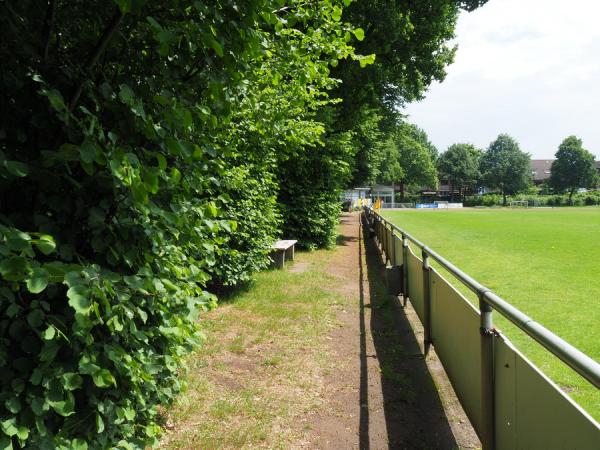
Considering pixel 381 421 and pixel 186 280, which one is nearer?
pixel 186 280

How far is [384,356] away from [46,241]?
4.56 meters

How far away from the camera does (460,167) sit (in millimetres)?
105312

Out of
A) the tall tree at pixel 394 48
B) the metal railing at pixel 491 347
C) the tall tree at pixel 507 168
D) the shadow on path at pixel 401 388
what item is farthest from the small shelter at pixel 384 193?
the metal railing at pixel 491 347

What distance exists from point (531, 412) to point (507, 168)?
104642mm

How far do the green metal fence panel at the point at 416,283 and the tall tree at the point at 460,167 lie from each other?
344ft

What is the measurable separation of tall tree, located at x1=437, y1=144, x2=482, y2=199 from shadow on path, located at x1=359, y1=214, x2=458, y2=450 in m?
104

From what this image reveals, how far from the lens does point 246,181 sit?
25.2ft

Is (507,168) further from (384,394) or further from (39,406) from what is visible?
(39,406)

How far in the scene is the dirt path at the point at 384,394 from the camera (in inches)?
147

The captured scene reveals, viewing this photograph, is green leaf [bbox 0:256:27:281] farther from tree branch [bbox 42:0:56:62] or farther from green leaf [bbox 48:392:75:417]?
tree branch [bbox 42:0:56:62]

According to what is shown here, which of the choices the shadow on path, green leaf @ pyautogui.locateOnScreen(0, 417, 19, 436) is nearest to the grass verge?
the shadow on path

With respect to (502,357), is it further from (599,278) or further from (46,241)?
(599,278)

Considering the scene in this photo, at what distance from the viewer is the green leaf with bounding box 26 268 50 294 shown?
170 cm

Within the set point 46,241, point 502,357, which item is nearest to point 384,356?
point 502,357
